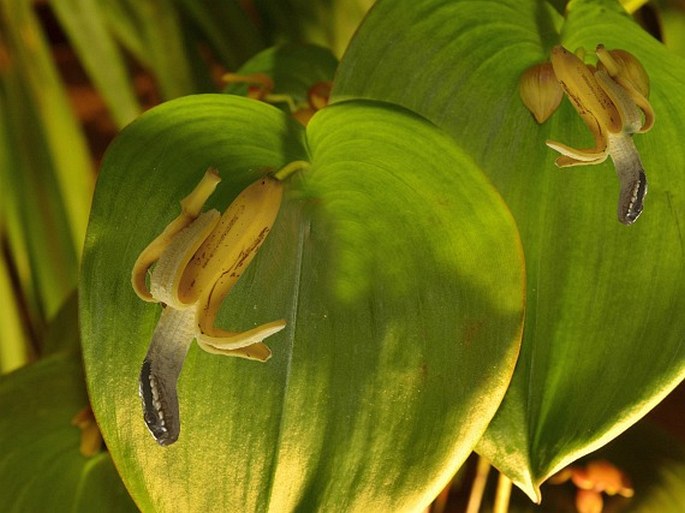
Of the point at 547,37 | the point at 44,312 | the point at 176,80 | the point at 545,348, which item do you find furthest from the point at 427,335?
the point at 44,312

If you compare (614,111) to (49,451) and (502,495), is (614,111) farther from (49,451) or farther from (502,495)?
(49,451)

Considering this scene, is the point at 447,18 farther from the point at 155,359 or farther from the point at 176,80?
the point at 176,80

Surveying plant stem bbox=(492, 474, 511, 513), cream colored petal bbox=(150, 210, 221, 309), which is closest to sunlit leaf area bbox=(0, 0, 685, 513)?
cream colored petal bbox=(150, 210, 221, 309)

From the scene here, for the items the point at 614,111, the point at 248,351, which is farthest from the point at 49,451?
the point at 614,111

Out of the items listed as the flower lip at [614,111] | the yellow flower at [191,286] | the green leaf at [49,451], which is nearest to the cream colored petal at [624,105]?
the flower lip at [614,111]

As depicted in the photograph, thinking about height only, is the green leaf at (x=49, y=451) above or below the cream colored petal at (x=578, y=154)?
below

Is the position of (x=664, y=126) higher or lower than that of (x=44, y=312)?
higher

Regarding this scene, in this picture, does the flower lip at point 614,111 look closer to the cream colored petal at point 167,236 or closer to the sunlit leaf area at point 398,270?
the sunlit leaf area at point 398,270
